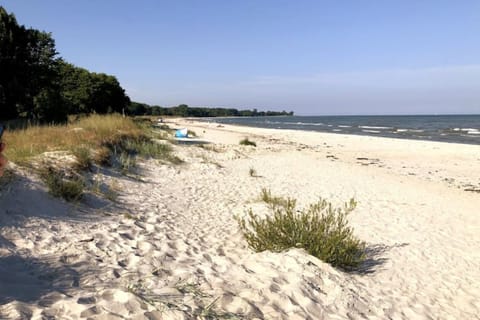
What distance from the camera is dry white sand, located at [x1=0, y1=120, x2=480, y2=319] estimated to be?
2.77 metres

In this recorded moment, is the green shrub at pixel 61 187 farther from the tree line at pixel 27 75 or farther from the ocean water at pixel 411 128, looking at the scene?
the ocean water at pixel 411 128

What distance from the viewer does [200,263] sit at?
397 centimetres

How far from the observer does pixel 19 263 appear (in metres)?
3.32

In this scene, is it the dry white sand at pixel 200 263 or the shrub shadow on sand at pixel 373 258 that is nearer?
the dry white sand at pixel 200 263

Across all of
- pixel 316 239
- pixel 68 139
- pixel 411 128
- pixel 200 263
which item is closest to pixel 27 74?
pixel 68 139

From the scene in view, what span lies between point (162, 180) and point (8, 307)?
22.0ft

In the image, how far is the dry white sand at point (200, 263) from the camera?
9.09 ft

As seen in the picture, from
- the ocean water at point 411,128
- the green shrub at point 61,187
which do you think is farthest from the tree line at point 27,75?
the ocean water at point 411,128

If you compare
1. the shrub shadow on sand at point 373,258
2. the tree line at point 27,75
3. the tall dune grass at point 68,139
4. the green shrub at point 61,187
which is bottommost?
the shrub shadow on sand at point 373,258

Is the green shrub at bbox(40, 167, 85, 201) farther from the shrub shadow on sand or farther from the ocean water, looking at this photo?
the ocean water

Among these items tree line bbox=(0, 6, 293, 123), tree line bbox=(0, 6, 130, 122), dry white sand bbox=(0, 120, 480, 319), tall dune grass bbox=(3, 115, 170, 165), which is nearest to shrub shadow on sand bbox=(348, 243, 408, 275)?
dry white sand bbox=(0, 120, 480, 319)

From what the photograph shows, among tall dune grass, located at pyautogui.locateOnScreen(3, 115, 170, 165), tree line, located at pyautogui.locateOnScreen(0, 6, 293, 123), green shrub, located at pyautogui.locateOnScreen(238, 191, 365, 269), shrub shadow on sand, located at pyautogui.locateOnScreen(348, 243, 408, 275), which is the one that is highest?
tree line, located at pyautogui.locateOnScreen(0, 6, 293, 123)

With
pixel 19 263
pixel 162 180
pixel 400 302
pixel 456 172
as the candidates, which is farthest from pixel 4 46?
pixel 456 172

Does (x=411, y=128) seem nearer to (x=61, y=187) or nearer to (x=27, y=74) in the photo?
(x=27, y=74)
